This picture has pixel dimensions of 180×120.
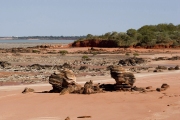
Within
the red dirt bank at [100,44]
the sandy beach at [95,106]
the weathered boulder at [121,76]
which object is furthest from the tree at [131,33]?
the sandy beach at [95,106]

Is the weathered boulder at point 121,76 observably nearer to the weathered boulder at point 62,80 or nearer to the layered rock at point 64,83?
the layered rock at point 64,83

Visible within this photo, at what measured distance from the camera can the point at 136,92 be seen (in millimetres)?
17781

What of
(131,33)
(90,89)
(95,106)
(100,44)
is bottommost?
(100,44)

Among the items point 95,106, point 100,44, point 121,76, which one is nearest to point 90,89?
point 121,76

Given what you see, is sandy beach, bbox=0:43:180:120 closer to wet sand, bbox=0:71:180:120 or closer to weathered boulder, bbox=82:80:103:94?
wet sand, bbox=0:71:180:120

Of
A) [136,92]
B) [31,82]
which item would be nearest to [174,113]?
[136,92]

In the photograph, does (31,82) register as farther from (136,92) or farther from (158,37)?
(158,37)

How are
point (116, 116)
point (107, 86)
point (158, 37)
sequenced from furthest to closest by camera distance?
point (158, 37)
point (107, 86)
point (116, 116)

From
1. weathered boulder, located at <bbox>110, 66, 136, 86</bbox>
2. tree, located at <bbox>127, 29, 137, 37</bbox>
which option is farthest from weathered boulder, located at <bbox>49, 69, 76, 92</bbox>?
tree, located at <bbox>127, 29, 137, 37</bbox>

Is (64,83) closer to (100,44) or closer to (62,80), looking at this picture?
(62,80)

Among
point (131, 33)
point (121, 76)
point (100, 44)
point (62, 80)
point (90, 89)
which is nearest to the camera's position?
point (90, 89)

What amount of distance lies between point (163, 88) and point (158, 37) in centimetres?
6532

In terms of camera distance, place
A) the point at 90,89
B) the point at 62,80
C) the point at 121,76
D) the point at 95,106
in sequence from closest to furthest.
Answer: the point at 95,106, the point at 90,89, the point at 121,76, the point at 62,80

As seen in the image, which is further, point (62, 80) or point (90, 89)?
point (62, 80)
